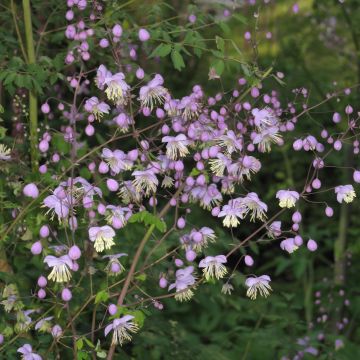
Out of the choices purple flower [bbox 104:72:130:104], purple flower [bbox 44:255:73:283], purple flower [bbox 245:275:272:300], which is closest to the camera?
purple flower [bbox 44:255:73:283]

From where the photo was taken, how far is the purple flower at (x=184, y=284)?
7.69ft

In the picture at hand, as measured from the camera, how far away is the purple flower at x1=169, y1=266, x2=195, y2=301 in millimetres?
2344

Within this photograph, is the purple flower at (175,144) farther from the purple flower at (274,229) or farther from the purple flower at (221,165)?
the purple flower at (274,229)

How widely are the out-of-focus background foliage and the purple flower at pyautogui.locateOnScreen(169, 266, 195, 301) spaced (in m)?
0.28

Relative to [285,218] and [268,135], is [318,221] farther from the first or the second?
[268,135]

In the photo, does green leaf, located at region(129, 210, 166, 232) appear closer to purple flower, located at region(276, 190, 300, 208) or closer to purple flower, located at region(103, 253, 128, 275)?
purple flower, located at region(103, 253, 128, 275)

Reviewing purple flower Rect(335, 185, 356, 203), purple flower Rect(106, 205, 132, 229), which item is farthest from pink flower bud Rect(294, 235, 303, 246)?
purple flower Rect(106, 205, 132, 229)

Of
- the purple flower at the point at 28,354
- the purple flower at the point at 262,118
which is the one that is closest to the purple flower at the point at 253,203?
the purple flower at the point at 262,118

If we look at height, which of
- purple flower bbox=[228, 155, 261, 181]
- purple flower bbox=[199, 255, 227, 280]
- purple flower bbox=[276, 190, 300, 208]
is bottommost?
purple flower bbox=[199, 255, 227, 280]

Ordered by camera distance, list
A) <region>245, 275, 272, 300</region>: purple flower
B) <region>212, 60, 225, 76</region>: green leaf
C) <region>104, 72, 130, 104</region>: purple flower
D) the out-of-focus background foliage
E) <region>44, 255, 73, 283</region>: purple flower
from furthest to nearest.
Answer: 1. the out-of-focus background foliage
2. <region>212, 60, 225, 76</region>: green leaf
3. <region>245, 275, 272, 300</region>: purple flower
4. <region>104, 72, 130, 104</region>: purple flower
5. <region>44, 255, 73, 283</region>: purple flower

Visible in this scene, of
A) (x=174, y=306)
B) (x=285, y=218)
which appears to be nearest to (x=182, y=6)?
(x=285, y=218)

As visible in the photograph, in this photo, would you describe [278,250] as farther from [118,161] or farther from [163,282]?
[118,161]

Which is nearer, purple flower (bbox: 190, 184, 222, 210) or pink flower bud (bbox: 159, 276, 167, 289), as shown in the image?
pink flower bud (bbox: 159, 276, 167, 289)

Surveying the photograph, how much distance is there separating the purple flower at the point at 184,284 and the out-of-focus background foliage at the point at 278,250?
28 centimetres
